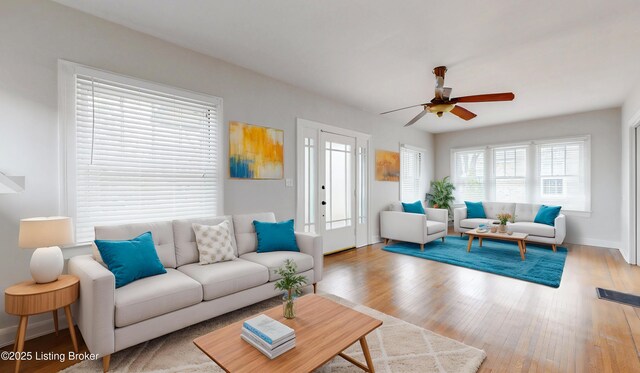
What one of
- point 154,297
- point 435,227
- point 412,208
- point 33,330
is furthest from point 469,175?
point 33,330

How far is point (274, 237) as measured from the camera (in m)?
3.28

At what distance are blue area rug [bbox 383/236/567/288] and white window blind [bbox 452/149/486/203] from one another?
1.65 meters

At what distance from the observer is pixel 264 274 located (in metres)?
2.75

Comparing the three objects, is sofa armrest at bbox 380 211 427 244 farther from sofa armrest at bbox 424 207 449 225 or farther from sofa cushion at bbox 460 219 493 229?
sofa cushion at bbox 460 219 493 229

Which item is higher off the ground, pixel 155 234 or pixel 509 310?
pixel 155 234

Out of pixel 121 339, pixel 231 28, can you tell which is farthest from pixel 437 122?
pixel 121 339

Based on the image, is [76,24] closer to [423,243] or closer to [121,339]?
[121,339]

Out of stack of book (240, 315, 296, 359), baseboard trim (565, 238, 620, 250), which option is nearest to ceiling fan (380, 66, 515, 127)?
stack of book (240, 315, 296, 359)

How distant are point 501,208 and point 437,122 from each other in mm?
2405

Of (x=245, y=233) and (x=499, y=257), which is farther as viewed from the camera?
(x=499, y=257)

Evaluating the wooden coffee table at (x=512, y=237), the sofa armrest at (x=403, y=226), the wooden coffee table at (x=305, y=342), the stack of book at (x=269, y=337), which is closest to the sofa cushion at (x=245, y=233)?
the wooden coffee table at (x=305, y=342)

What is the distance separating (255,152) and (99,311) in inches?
95.0

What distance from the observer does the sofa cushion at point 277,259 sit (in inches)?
112

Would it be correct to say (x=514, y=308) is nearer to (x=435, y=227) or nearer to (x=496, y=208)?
(x=435, y=227)
